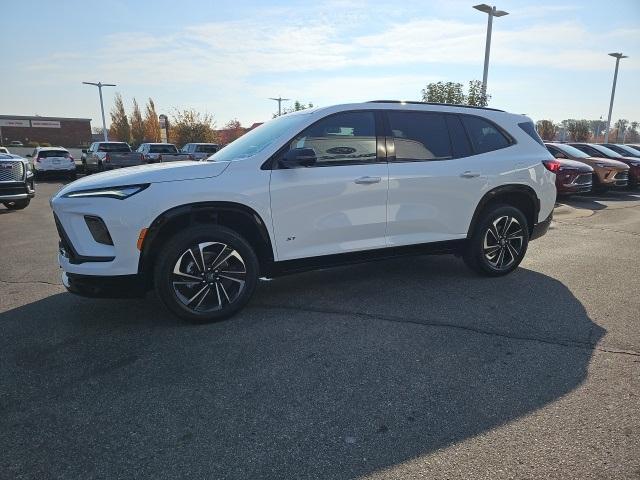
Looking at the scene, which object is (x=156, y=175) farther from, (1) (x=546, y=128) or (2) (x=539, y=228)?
(1) (x=546, y=128)

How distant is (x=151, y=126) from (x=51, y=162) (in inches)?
1475

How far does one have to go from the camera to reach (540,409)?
272 centimetres

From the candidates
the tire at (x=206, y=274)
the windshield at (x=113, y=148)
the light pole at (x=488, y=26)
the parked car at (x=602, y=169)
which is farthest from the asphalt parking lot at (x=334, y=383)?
the windshield at (x=113, y=148)

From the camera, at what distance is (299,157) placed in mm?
3875

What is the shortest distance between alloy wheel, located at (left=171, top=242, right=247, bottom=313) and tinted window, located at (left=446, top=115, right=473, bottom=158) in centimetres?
262

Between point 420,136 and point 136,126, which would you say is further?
point 136,126

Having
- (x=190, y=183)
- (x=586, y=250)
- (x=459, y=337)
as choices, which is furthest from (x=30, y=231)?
(x=586, y=250)

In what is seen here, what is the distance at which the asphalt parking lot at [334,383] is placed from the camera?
2.32 meters

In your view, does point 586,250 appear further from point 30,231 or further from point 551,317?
point 30,231

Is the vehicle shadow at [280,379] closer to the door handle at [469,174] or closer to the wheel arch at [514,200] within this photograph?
the wheel arch at [514,200]

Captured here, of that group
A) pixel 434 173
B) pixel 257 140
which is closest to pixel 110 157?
pixel 257 140

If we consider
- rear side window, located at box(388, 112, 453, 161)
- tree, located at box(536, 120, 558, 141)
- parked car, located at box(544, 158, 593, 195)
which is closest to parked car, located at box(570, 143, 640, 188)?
parked car, located at box(544, 158, 593, 195)

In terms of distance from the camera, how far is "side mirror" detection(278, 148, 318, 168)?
388cm

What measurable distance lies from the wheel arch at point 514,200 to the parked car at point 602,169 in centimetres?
1000
